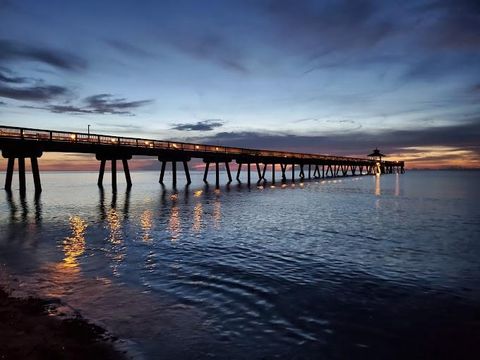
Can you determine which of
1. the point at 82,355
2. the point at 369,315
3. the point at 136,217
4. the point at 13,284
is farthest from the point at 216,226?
the point at 82,355

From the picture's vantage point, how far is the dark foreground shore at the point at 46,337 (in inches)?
202

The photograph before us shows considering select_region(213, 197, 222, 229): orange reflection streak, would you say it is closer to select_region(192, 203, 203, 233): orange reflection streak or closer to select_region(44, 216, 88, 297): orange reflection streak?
select_region(192, 203, 203, 233): orange reflection streak

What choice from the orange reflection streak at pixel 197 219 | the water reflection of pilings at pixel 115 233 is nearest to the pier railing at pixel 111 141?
the water reflection of pilings at pixel 115 233

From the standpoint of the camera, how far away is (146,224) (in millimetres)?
18906

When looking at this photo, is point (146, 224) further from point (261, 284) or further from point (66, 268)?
point (261, 284)

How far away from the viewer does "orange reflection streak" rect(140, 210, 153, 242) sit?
1518 centimetres

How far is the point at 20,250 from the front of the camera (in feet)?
40.5

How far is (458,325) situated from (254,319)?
12.5ft

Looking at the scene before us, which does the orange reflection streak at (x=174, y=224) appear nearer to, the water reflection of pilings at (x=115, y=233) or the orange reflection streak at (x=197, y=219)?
the orange reflection streak at (x=197, y=219)

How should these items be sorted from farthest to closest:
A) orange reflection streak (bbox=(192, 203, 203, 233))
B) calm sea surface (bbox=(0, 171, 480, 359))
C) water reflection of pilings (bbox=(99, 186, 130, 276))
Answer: orange reflection streak (bbox=(192, 203, 203, 233))
water reflection of pilings (bbox=(99, 186, 130, 276))
calm sea surface (bbox=(0, 171, 480, 359))

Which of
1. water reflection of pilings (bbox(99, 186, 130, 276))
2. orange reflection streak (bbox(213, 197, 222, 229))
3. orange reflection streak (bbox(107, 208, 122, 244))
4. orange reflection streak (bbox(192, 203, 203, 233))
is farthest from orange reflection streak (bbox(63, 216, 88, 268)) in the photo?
orange reflection streak (bbox(213, 197, 222, 229))

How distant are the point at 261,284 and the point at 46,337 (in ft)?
16.1

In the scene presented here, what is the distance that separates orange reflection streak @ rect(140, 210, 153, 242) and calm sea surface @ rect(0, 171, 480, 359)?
220mm

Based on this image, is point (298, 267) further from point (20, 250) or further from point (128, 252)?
point (20, 250)
